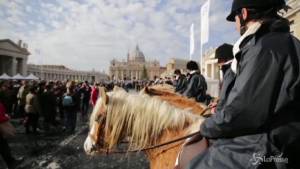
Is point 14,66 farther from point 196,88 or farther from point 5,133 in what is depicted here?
point 196,88

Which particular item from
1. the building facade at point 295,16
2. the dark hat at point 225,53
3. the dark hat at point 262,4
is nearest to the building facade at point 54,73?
the building facade at point 295,16

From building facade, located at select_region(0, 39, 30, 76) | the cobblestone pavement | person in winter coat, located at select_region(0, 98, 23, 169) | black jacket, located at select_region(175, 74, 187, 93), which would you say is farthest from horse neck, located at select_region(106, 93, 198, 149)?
building facade, located at select_region(0, 39, 30, 76)

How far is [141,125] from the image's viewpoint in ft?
12.4

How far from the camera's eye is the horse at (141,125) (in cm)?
356

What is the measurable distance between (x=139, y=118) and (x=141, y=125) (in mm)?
82

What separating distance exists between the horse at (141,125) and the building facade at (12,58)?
4042 inches

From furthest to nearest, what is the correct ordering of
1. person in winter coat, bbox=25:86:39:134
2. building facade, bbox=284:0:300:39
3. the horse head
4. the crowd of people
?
building facade, bbox=284:0:300:39
the crowd of people
person in winter coat, bbox=25:86:39:134
the horse head

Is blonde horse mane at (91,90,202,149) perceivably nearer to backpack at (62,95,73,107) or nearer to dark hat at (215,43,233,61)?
dark hat at (215,43,233,61)

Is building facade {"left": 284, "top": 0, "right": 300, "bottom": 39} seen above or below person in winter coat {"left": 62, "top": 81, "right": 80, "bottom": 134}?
above

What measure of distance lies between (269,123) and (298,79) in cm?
30

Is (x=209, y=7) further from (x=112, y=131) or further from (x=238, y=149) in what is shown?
(x=238, y=149)

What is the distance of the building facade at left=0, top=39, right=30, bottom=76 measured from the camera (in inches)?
3900
